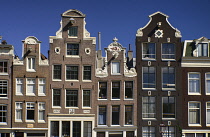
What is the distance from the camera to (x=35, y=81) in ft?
117

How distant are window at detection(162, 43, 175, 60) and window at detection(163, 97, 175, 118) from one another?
4207mm

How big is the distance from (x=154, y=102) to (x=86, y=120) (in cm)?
709

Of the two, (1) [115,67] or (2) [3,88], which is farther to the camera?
(1) [115,67]

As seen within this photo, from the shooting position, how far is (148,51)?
36.7 metres

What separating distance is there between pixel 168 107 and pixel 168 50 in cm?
580

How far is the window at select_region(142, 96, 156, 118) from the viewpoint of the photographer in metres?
36.2

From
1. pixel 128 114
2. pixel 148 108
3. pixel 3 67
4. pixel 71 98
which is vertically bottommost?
pixel 128 114

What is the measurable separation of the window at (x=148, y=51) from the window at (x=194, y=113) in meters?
6.25

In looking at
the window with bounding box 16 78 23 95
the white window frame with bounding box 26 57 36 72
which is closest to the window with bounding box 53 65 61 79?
the white window frame with bounding box 26 57 36 72

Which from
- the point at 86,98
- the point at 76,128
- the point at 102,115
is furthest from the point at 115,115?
the point at 76,128

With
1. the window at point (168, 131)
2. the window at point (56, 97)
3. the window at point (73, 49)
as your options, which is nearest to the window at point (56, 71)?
the window at point (56, 97)

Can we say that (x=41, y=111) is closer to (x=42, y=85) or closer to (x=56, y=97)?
(x=56, y=97)

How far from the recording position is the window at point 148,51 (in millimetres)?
36594

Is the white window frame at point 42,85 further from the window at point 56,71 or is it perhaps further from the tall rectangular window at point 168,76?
the tall rectangular window at point 168,76
